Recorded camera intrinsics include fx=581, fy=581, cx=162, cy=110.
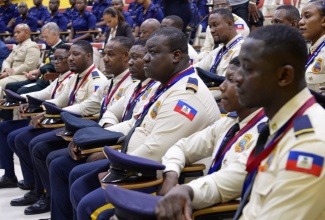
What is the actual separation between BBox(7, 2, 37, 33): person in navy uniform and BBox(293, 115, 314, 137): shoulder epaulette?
9516mm

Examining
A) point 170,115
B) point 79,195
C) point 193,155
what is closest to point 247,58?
point 193,155

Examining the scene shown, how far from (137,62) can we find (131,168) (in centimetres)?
146

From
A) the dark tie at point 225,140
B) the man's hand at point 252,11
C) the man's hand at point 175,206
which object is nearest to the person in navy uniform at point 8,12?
the man's hand at point 252,11

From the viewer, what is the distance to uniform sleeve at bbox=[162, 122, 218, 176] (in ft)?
7.91

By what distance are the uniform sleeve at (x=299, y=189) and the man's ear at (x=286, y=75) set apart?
0.61ft

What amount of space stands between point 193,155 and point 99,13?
7.54 meters

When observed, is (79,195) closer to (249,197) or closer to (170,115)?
(170,115)

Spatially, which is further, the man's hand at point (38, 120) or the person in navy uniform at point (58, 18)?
the person in navy uniform at point (58, 18)

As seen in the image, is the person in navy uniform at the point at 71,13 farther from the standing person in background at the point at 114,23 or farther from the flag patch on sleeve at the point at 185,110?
the flag patch on sleeve at the point at 185,110

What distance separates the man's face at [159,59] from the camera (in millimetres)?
2916

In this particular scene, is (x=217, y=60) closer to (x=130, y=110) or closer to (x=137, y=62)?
(x=137, y=62)

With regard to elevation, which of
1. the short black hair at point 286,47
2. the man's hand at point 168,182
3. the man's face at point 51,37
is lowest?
the man's face at point 51,37

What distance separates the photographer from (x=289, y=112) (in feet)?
5.26

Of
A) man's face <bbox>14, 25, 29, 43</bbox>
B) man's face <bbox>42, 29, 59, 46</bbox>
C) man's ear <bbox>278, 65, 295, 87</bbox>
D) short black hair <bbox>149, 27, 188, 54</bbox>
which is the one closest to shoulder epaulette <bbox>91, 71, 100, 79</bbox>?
short black hair <bbox>149, 27, 188, 54</bbox>
